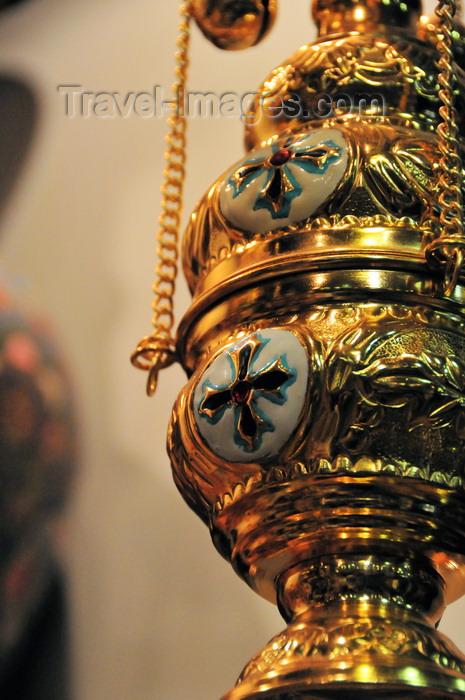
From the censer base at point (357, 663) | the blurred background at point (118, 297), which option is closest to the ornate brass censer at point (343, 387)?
the censer base at point (357, 663)

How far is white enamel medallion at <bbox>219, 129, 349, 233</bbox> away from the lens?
0.61m

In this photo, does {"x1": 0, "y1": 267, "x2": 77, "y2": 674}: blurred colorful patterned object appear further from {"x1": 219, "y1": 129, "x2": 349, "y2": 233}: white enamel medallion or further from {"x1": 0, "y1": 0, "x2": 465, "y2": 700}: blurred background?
{"x1": 219, "y1": 129, "x2": 349, "y2": 233}: white enamel medallion

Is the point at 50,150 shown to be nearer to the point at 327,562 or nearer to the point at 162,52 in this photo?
the point at 162,52

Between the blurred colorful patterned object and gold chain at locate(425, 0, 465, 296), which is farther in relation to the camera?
the blurred colorful patterned object

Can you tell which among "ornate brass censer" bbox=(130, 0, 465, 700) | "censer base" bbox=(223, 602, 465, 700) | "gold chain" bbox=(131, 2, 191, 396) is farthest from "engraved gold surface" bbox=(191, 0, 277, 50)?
"censer base" bbox=(223, 602, 465, 700)

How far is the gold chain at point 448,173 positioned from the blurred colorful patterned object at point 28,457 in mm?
514

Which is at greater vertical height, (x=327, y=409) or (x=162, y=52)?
(x=162, y=52)

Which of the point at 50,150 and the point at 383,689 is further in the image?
the point at 50,150

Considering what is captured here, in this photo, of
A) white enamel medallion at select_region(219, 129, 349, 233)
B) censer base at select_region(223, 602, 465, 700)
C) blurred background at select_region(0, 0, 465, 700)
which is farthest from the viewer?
blurred background at select_region(0, 0, 465, 700)

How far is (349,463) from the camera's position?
54 centimetres

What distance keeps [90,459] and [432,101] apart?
50 centimetres

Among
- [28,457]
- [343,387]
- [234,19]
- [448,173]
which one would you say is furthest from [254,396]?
[28,457]

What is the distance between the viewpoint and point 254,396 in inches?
22.0

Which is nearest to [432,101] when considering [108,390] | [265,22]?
[265,22]
